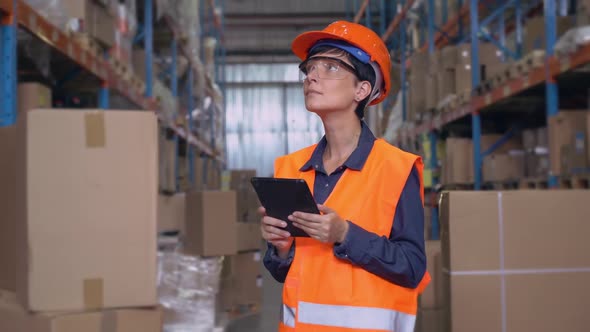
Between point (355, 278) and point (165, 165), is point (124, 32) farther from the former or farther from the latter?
point (355, 278)

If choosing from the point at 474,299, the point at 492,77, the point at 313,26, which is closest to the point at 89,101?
the point at 492,77

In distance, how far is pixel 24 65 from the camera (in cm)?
495

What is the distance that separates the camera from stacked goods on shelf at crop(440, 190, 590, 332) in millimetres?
2209

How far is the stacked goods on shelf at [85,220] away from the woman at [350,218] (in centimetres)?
72

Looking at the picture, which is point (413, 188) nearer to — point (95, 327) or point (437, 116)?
point (95, 327)

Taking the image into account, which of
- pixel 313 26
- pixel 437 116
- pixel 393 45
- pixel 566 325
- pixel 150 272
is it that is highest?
pixel 313 26

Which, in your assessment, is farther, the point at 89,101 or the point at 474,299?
the point at 89,101

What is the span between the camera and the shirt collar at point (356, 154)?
151 centimetres

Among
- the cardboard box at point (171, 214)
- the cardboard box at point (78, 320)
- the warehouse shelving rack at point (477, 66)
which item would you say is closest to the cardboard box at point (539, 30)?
the warehouse shelving rack at point (477, 66)

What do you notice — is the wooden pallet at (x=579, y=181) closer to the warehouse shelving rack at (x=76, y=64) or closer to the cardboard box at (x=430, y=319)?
the cardboard box at (x=430, y=319)

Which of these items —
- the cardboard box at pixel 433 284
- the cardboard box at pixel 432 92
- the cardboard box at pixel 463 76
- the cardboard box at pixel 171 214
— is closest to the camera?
the cardboard box at pixel 433 284

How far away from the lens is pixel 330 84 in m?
1.55


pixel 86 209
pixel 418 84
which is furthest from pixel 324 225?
pixel 418 84

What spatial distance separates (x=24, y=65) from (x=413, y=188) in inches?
171
